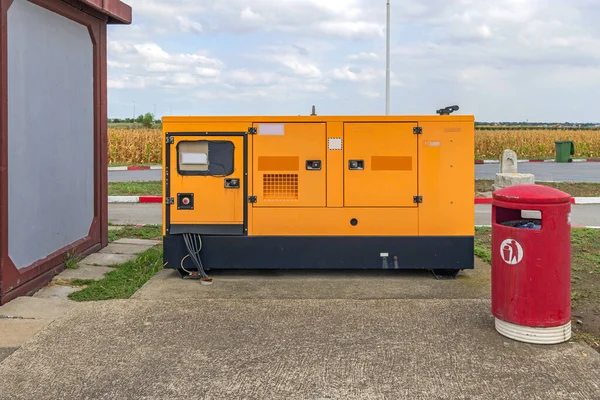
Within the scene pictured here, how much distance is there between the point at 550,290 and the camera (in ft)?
14.4

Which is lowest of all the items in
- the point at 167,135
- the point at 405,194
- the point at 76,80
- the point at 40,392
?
the point at 40,392

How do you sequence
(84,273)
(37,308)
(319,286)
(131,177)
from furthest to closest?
(131,177) → (84,273) → (319,286) → (37,308)

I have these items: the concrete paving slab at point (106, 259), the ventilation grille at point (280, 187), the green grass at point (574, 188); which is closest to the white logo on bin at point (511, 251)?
the ventilation grille at point (280, 187)

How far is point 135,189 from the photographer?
1597 cm

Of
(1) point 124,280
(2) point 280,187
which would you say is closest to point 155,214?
(1) point 124,280

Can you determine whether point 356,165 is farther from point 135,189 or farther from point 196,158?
point 135,189

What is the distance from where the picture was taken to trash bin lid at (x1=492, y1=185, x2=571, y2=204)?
4426mm

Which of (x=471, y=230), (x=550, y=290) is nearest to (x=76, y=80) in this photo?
(x=471, y=230)

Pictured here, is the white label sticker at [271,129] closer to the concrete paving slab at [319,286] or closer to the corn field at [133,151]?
the concrete paving slab at [319,286]

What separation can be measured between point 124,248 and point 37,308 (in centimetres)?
297

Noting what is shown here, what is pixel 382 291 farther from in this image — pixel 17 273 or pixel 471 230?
pixel 17 273

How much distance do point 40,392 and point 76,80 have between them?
184 inches

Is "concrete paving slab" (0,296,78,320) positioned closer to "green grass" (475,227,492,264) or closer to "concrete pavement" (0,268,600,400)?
"concrete pavement" (0,268,600,400)

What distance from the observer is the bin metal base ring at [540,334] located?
4.45m
